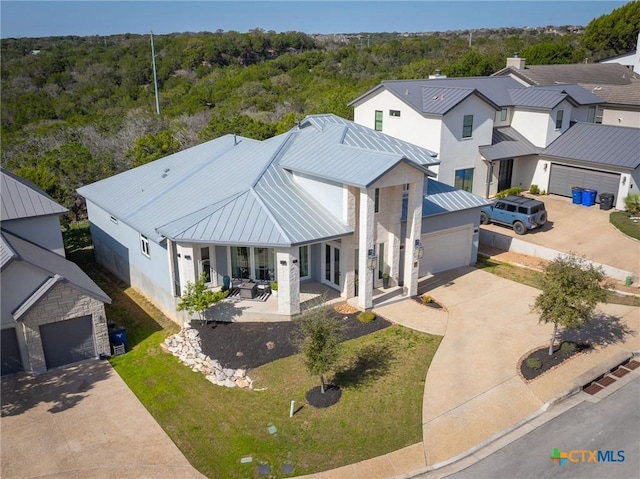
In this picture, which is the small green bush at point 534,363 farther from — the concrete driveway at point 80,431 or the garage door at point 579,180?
the garage door at point 579,180

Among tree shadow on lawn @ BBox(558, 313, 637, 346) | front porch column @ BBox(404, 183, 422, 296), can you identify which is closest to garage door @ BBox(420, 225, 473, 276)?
front porch column @ BBox(404, 183, 422, 296)

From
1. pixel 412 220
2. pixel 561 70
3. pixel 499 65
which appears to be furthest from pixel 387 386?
pixel 499 65

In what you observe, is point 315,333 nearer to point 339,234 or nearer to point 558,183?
point 339,234

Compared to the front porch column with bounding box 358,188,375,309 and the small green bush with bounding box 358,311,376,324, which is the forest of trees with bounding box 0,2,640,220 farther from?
the small green bush with bounding box 358,311,376,324

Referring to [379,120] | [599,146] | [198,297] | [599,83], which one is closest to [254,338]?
[198,297]

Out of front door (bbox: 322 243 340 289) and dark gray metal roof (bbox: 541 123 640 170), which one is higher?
dark gray metal roof (bbox: 541 123 640 170)

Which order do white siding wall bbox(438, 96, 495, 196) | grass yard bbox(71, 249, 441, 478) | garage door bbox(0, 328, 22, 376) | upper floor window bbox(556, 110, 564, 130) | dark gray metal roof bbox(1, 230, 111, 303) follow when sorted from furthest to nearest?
upper floor window bbox(556, 110, 564, 130), white siding wall bbox(438, 96, 495, 196), dark gray metal roof bbox(1, 230, 111, 303), garage door bbox(0, 328, 22, 376), grass yard bbox(71, 249, 441, 478)

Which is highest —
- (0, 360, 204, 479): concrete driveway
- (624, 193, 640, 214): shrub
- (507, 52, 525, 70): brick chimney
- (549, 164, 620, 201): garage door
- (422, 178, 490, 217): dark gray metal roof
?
(507, 52, 525, 70): brick chimney
